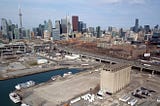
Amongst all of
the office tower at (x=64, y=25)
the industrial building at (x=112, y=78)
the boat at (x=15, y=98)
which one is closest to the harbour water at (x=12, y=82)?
the boat at (x=15, y=98)

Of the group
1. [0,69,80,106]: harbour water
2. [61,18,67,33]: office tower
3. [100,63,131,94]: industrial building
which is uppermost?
[61,18,67,33]: office tower

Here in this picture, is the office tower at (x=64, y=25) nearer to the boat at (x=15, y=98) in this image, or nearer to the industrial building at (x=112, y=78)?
the industrial building at (x=112, y=78)

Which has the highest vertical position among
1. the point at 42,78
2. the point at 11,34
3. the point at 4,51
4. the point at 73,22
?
the point at 73,22

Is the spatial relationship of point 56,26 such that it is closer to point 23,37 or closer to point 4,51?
point 23,37

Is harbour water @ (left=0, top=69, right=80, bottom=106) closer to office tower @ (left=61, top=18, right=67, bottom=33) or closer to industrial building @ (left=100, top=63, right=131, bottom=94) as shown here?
industrial building @ (left=100, top=63, right=131, bottom=94)

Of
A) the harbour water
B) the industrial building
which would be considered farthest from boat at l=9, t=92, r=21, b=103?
the industrial building

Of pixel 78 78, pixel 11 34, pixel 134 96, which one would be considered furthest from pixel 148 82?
pixel 11 34

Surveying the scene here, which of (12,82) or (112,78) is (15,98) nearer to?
(12,82)

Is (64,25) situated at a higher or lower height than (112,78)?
higher

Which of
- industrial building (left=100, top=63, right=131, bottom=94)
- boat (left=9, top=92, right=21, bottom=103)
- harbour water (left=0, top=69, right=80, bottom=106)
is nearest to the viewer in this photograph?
boat (left=9, top=92, right=21, bottom=103)

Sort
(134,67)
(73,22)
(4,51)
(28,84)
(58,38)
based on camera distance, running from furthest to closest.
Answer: (73,22) < (58,38) < (4,51) < (134,67) < (28,84)

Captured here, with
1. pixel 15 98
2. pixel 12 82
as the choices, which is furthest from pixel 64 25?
pixel 15 98
